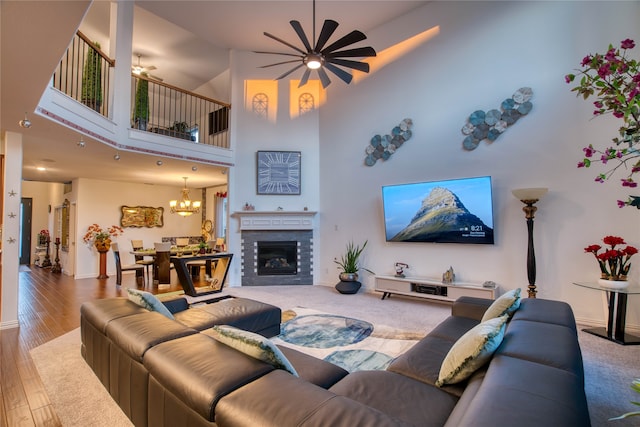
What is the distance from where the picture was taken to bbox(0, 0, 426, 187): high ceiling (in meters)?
1.96

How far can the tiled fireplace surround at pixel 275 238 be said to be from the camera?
645 centimetres

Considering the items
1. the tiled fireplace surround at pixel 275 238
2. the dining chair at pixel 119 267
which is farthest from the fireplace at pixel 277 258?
the dining chair at pixel 119 267

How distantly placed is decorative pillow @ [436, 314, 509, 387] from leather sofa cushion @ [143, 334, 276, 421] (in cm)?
94

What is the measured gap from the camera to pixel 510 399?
3.53ft

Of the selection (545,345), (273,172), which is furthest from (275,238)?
(545,345)

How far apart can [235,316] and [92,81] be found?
422 cm

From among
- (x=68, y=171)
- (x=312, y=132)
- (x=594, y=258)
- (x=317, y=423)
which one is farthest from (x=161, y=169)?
(x=594, y=258)

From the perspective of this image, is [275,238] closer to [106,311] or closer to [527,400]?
[106,311]

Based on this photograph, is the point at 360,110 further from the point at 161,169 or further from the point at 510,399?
the point at 510,399

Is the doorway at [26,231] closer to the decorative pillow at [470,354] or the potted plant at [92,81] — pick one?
the potted plant at [92,81]

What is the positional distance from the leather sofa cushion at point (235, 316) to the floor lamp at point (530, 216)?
3263mm

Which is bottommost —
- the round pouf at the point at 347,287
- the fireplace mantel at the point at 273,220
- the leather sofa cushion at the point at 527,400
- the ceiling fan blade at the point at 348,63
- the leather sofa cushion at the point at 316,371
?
the round pouf at the point at 347,287

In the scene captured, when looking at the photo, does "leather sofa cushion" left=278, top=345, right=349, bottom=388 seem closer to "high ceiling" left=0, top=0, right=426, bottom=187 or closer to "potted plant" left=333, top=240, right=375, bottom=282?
"high ceiling" left=0, top=0, right=426, bottom=187

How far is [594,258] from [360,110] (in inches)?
172
